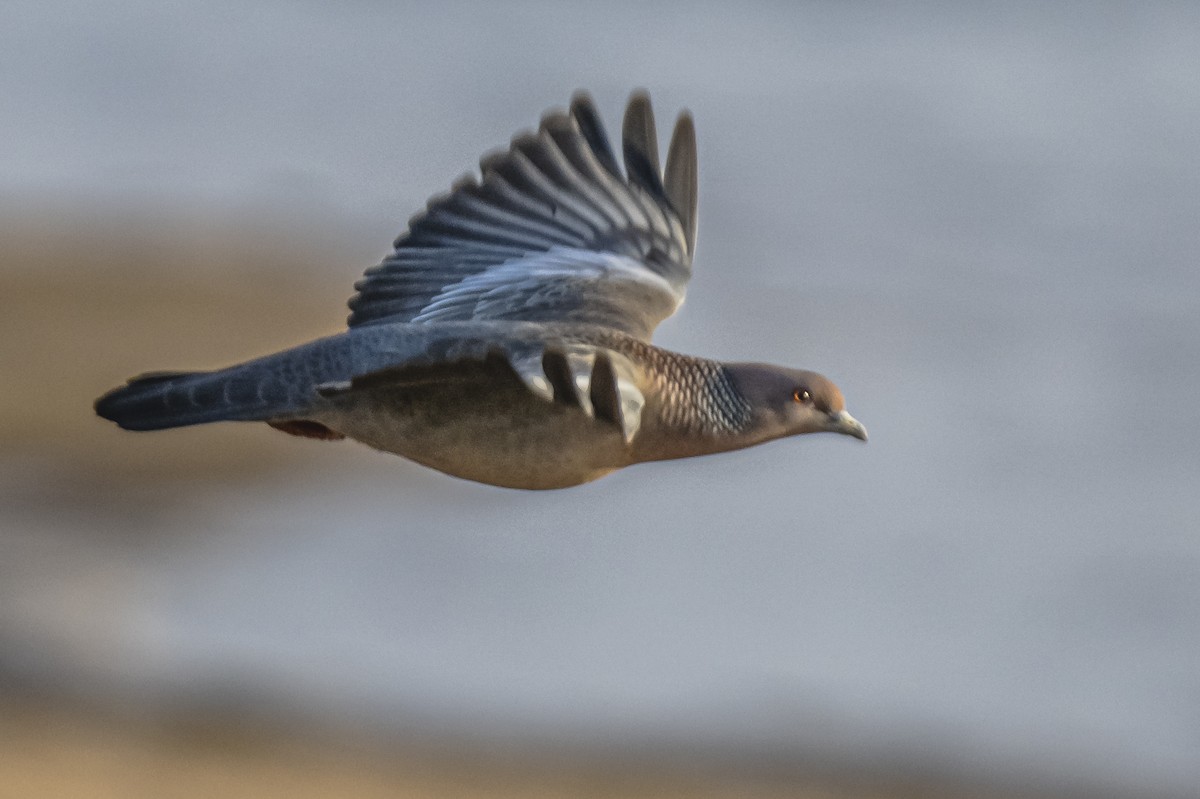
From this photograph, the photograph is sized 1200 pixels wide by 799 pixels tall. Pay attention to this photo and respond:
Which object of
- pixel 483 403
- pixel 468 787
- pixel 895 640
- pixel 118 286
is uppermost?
pixel 118 286

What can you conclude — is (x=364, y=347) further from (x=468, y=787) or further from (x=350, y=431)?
(x=468, y=787)

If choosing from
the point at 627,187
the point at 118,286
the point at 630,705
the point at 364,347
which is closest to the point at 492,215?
the point at 627,187

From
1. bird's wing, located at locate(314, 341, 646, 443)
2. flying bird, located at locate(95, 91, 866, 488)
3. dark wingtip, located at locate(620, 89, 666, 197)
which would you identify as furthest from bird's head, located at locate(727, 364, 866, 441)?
dark wingtip, located at locate(620, 89, 666, 197)

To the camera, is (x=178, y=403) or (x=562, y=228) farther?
(x=562, y=228)

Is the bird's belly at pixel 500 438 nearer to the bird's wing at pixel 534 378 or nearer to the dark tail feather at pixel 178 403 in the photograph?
the bird's wing at pixel 534 378

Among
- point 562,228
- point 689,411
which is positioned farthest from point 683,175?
point 689,411

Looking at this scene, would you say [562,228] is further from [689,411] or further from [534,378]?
[534,378]
